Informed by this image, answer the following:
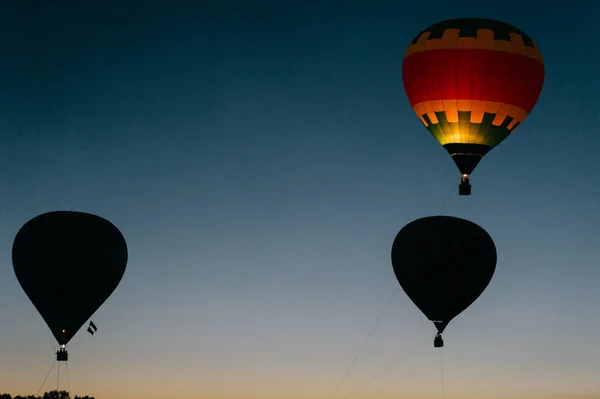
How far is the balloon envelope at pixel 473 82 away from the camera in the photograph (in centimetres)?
4300

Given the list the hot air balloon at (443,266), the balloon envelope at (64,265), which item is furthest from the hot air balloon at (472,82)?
the balloon envelope at (64,265)

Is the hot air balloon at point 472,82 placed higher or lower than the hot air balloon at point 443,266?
higher

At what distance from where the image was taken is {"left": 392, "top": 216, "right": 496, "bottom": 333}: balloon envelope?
43.9 m

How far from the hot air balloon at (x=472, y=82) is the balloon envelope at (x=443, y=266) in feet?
6.31

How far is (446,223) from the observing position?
4431 centimetres

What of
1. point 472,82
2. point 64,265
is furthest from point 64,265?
point 472,82

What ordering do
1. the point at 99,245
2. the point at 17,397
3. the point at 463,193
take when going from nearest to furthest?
the point at 463,193, the point at 99,245, the point at 17,397

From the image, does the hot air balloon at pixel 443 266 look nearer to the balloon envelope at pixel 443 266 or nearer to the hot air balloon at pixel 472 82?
the balloon envelope at pixel 443 266

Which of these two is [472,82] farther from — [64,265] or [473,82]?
[64,265]

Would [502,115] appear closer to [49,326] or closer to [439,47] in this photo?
[439,47]

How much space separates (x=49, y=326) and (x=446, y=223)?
1233cm

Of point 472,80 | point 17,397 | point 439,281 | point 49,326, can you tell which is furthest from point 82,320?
point 17,397

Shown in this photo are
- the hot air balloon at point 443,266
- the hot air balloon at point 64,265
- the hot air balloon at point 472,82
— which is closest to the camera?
the hot air balloon at point 472,82

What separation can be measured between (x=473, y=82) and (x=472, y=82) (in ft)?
0.09
